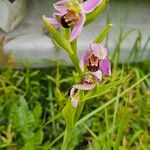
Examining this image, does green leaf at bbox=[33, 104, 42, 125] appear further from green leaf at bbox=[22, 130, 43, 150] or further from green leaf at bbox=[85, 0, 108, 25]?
green leaf at bbox=[85, 0, 108, 25]

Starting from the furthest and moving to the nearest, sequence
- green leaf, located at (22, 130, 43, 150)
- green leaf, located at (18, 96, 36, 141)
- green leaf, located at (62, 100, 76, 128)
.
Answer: green leaf, located at (18, 96, 36, 141) < green leaf, located at (22, 130, 43, 150) < green leaf, located at (62, 100, 76, 128)

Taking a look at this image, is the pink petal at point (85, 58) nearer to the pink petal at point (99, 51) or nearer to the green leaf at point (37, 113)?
the pink petal at point (99, 51)

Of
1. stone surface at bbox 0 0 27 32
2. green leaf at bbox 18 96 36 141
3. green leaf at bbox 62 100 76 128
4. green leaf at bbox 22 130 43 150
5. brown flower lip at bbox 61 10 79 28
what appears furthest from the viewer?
stone surface at bbox 0 0 27 32

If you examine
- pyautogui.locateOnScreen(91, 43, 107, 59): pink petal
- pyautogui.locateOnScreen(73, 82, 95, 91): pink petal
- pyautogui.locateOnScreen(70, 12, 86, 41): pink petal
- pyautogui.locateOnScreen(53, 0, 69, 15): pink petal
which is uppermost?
pyautogui.locateOnScreen(53, 0, 69, 15): pink petal

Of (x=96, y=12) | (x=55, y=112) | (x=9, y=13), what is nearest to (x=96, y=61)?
(x=96, y=12)

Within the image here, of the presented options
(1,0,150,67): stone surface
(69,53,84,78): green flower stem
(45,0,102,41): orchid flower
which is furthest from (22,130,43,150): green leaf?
(45,0,102,41): orchid flower

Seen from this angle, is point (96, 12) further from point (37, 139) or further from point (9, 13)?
point (9, 13)

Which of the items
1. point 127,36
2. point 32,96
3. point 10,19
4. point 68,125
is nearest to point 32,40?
point 10,19
